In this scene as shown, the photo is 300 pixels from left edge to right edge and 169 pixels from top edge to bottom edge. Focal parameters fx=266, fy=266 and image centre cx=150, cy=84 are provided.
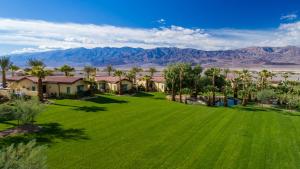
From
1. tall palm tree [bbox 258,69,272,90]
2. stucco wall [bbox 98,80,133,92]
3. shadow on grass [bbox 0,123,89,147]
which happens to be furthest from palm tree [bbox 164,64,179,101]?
shadow on grass [bbox 0,123,89,147]

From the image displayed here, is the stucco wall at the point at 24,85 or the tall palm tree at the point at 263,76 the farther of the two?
the tall palm tree at the point at 263,76

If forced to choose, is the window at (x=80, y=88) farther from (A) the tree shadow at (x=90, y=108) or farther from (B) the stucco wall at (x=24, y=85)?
(A) the tree shadow at (x=90, y=108)

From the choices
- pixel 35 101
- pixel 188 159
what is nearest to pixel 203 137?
pixel 188 159

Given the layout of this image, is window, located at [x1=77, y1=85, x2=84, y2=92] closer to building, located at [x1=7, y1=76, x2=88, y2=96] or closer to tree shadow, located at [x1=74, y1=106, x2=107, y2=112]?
building, located at [x1=7, y1=76, x2=88, y2=96]

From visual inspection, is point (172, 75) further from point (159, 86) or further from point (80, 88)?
point (80, 88)

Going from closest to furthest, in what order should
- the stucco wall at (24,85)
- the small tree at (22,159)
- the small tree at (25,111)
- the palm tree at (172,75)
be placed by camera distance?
the small tree at (22,159) < the small tree at (25,111) < the stucco wall at (24,85) < the palm tree at (172,75)

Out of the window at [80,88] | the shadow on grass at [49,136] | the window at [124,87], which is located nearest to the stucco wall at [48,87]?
the window at [80,88]

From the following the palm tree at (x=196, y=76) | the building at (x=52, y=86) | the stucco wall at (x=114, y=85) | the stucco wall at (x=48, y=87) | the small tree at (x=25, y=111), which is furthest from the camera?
the stucco wall at (x=114, y=85)
